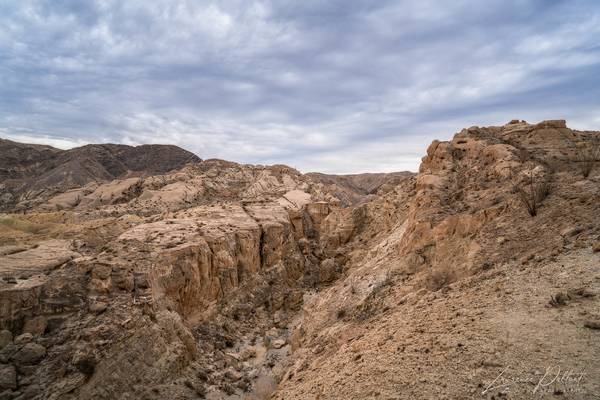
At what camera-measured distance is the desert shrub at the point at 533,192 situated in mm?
10327

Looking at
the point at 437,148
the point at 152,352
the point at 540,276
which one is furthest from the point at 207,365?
the point at 437,148

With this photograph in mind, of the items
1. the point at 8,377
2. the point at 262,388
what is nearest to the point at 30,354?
the point at 8,377

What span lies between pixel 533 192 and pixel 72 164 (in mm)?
84894

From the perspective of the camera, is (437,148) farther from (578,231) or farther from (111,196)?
(111,196)

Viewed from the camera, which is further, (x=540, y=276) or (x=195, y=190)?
(x=195, y=190)

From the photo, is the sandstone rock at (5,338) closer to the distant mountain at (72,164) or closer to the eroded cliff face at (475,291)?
the eroded cliff face at (475,291)

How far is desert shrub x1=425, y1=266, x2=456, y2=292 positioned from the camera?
993 centimetres

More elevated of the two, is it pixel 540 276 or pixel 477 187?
pixel 477 187

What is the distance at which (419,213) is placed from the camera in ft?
44.9

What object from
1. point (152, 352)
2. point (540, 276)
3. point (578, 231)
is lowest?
point (152, 352)

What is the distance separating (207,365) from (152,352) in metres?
2.52

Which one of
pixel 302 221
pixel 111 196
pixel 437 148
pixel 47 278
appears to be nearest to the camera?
pixel 47 278

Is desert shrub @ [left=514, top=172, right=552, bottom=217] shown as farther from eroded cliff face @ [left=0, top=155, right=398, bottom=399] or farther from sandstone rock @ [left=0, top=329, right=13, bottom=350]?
sandstone rock @ [left=0, top=329, right=13, bottom=350]

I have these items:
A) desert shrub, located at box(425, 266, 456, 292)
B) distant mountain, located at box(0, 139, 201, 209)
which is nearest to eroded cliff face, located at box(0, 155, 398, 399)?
desert shrub, located at box(425, 266, 456, 292)
